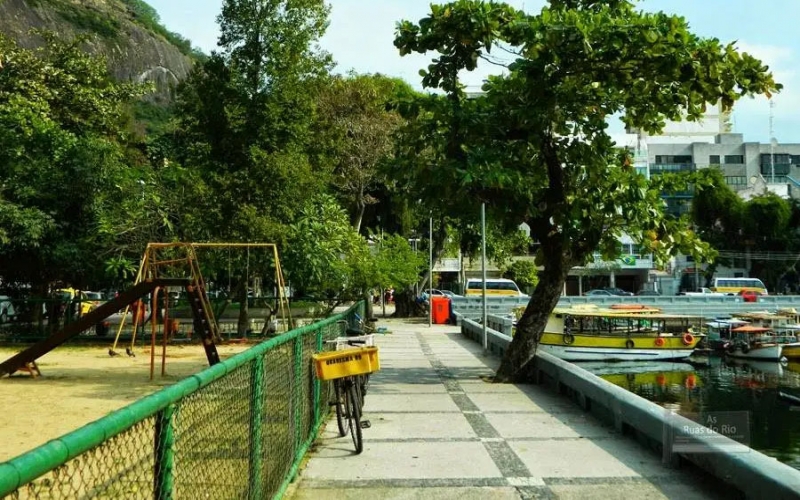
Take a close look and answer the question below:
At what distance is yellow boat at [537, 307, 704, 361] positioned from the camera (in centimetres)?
2453

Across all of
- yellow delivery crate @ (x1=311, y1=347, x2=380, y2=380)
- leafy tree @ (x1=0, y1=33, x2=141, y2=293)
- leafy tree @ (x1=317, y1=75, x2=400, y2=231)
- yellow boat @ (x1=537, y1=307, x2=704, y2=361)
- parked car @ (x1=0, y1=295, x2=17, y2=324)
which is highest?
leafy tree @ (x1=317, y1=75, x2=400, y2=231)

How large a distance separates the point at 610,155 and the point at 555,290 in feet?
8.23

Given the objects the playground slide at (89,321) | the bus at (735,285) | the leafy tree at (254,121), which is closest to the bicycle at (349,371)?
the playground slide at (89,321)

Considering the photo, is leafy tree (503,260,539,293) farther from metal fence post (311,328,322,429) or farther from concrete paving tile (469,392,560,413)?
metal fence post (311,328,322,429)

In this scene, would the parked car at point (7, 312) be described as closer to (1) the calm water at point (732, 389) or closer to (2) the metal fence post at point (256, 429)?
(1) the calm water at point (732, 389)

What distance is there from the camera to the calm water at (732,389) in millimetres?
12172

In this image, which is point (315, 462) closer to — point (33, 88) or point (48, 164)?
point (48, 164)

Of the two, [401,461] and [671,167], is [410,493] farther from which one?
[671,167]

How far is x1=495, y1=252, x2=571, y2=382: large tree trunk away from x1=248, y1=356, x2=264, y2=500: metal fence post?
26.3 feet

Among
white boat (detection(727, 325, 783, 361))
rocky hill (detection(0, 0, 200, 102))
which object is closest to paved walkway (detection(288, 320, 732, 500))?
white boat (detection(727, 325, 783, 361))

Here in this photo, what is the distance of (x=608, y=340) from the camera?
2455 centimetres

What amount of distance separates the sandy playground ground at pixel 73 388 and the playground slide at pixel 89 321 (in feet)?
1.56

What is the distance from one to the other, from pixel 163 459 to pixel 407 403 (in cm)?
746

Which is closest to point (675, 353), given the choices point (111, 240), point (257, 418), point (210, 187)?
point (210, 187)
